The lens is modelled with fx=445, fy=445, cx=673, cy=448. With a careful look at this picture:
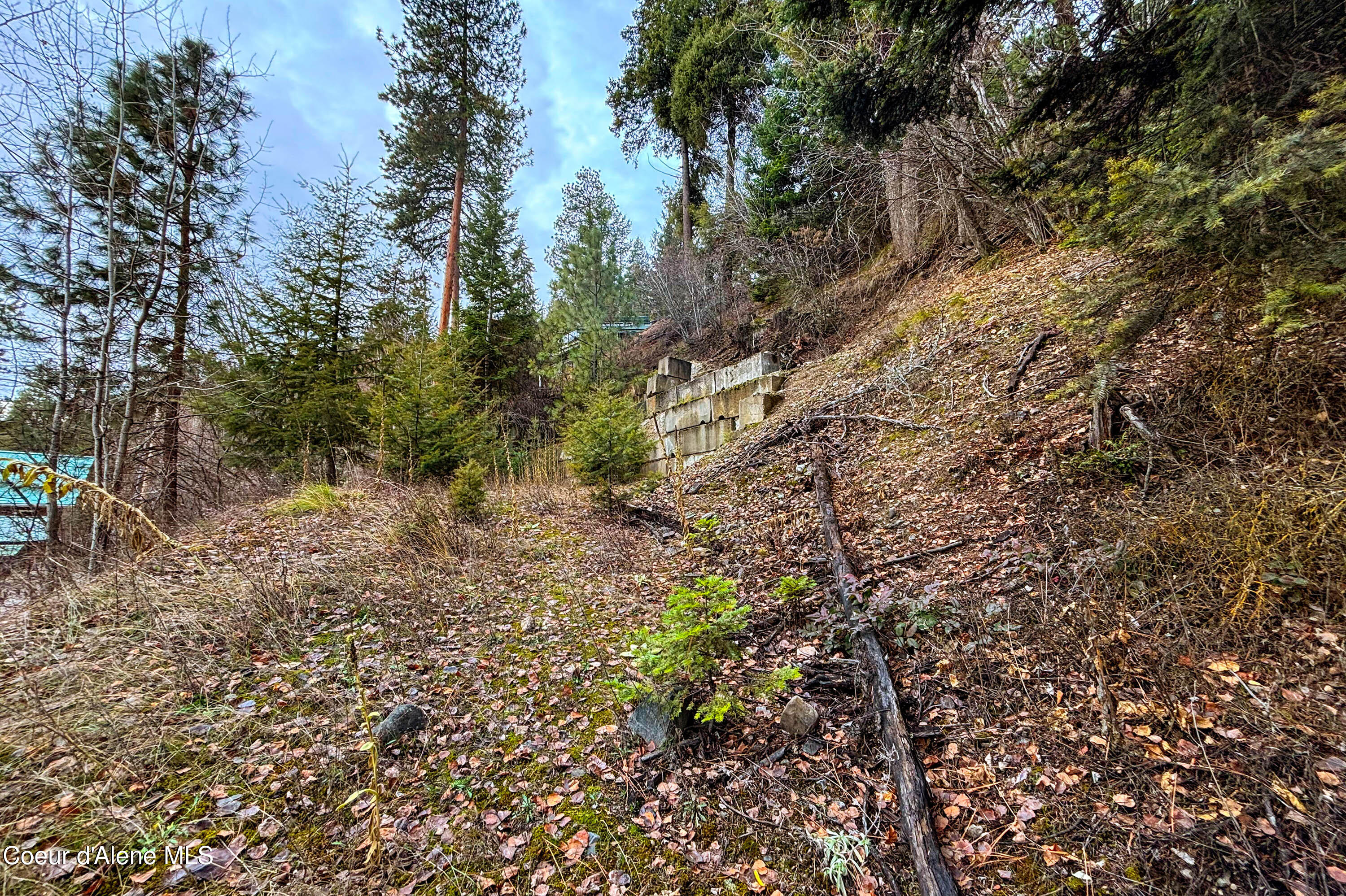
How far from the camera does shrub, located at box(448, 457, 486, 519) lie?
197 inches

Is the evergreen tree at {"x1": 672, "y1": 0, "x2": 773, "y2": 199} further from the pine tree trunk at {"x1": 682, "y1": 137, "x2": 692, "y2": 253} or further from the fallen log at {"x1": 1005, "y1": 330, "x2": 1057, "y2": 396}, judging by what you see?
the fallen log at {"x1": 1005, "y1": 330, "x2": 1057, "y2": 396}

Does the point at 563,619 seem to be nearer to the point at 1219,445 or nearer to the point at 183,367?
the point at 1219,445

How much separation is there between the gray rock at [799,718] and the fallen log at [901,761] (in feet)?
1.00

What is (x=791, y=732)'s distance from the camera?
220 centimetres

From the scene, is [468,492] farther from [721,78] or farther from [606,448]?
[721,78]

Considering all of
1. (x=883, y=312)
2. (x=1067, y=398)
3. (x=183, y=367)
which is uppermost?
(x=883, y=312)

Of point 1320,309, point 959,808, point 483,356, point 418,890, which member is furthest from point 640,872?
point 483,356

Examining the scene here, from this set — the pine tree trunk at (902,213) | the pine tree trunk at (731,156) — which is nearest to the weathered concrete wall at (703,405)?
the pine tree trunk at (902,213)

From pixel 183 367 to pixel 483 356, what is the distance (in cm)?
609

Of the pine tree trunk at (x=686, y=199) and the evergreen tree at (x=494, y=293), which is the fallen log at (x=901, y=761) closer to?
the evergreen tree at (x=494, y=293)

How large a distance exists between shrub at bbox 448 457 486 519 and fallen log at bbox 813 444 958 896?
390cm

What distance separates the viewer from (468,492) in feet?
16.4

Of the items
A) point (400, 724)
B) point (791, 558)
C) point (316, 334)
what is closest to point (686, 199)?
point (316, 334)

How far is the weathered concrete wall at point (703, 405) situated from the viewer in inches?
304
